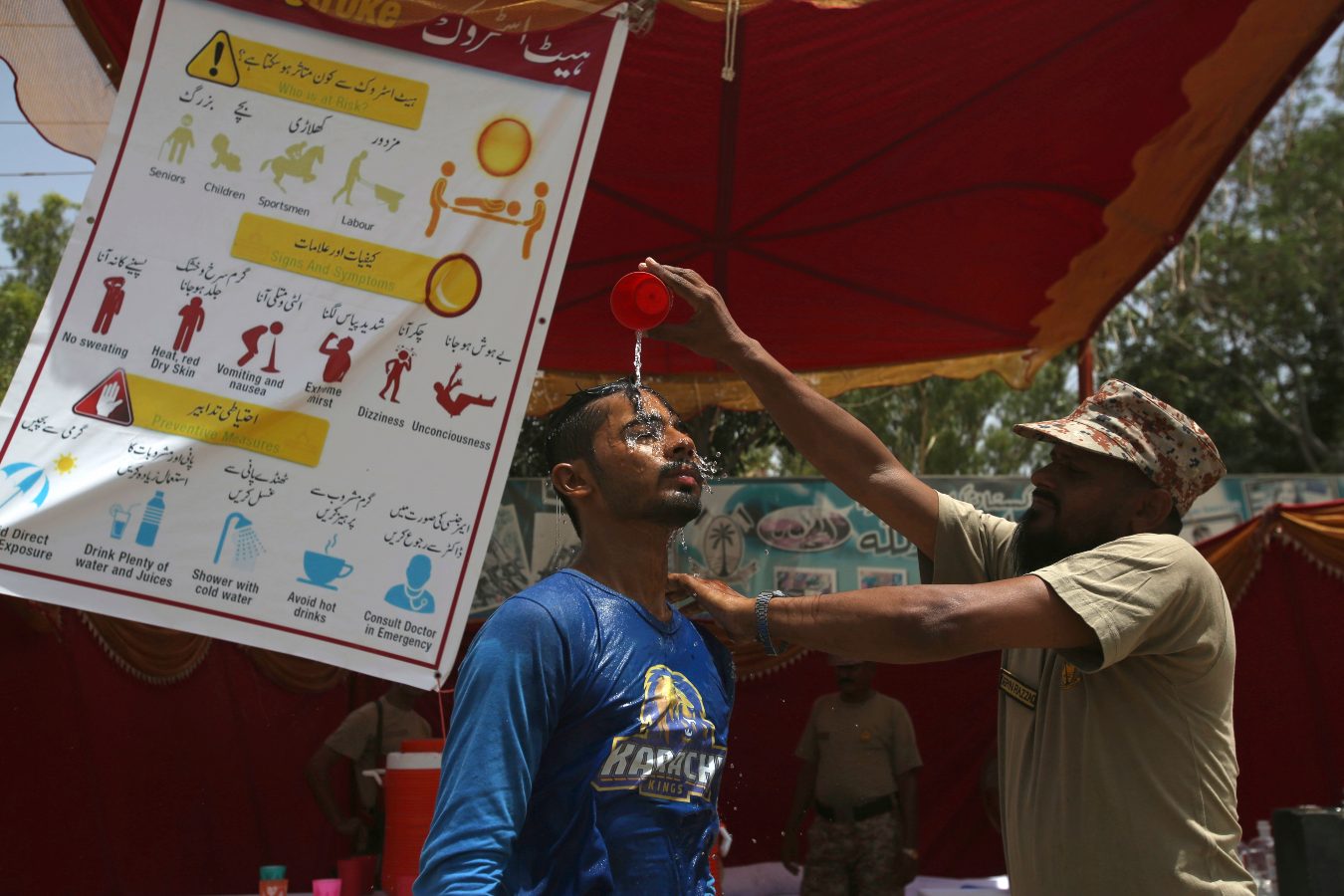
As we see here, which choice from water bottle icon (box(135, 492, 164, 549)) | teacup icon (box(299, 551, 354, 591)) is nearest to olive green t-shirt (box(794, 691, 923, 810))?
teacup icon (box(299, 551, 354, 591))

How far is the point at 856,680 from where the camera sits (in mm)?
6758

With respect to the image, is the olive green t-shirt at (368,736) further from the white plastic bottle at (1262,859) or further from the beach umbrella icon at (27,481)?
the white plastic bottle at (1262,859)

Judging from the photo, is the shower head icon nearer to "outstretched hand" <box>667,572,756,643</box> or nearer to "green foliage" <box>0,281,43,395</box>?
"outstretched hand" <box>667,572,756,643</box>

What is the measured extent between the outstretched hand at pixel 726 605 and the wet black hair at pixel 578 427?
0.25m

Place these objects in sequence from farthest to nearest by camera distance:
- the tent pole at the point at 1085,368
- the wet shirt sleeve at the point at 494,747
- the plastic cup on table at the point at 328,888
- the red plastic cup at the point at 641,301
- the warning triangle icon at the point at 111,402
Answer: the tent pole at the point at 1085,368 < the plastic cup on table at the point at 328,888 < the warning triangle icon at the point at 111,402 < the red plastic cup at the point at 641,301 < the wet shirt sleeve at the point at 494,747

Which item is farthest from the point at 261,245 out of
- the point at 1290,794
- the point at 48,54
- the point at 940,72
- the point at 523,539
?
the point at 1290,794

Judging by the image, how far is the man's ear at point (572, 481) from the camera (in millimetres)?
2238

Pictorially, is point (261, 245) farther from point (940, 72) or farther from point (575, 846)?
point (940, 72)

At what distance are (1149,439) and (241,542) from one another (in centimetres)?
237

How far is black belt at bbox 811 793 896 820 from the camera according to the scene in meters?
6.47

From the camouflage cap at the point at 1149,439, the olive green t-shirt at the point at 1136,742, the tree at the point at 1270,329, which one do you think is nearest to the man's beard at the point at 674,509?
the olive green t-shirt at the point at 1136,742

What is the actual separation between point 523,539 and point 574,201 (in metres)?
4.74

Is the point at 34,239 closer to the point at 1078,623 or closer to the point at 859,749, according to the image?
the point at 859,749

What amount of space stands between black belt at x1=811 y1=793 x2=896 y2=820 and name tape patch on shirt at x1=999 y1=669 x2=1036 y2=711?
12.9 ft
